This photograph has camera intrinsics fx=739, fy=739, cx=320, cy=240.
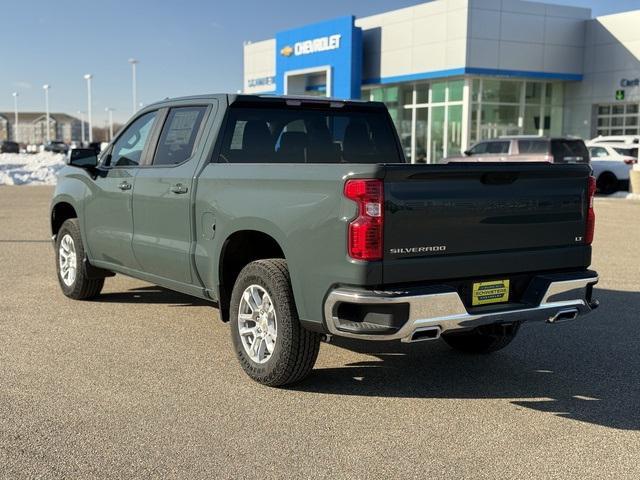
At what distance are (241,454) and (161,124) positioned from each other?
340 centimetres

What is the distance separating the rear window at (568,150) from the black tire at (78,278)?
A: 53.4ft

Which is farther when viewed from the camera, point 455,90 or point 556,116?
point 556,116

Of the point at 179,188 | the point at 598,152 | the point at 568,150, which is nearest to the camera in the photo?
the point at 179,188

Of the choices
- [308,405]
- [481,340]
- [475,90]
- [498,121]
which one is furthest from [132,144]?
[498,121]

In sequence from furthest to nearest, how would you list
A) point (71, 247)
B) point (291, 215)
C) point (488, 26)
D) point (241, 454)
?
point (488, 26) < point (71, 247) < point (291, 215) < point (241, 454)

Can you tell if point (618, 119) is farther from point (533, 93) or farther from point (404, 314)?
point (404, 314)

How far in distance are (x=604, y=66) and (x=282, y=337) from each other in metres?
32.6

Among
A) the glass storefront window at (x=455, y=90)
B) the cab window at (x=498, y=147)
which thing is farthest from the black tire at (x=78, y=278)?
the glass storefront window at (x=455, y=90)

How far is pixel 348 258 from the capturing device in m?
4.21

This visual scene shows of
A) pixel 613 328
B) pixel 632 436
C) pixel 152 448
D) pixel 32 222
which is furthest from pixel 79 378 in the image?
pixel 32 222

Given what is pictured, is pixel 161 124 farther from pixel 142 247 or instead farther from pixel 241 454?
pixel 241 454

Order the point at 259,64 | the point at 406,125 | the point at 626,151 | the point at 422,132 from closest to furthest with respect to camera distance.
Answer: the point at 626,151
the point at 422,132
the point at 406,125
the point at 259,64

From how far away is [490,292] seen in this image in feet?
15.2

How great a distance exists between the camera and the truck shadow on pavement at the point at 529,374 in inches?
189
